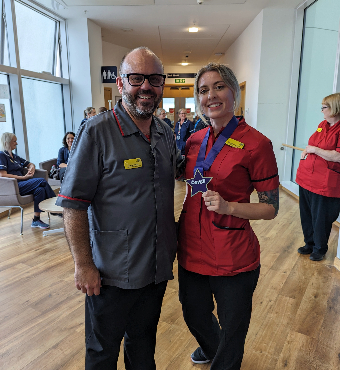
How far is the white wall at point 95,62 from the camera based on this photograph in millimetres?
7302

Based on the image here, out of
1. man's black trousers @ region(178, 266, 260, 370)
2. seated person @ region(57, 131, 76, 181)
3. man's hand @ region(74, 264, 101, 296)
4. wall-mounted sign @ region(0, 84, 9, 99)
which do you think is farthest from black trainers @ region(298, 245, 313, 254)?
wall-mounted sign @ region(0, 84, 9, 99)

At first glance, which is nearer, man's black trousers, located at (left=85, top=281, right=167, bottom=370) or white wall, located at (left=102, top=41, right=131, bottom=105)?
man's black trousers, located at (left=85, top=281, right=167, bottom=370)

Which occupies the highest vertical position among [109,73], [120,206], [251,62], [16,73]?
[251,62]

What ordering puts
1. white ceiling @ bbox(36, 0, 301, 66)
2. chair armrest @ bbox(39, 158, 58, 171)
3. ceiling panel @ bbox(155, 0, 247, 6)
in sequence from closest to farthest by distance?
1. chair armrest @ bbox(39, 158, 58, 171)
2. ceiling panel @ bbox(155, 0, 247, 6)
3. white ceiling @ bbox(36, 0, 301, 66)

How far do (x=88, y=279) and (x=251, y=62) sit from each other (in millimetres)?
7350

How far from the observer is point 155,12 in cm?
667

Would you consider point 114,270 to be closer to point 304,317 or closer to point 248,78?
point 304,317

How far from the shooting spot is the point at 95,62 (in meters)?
7.54

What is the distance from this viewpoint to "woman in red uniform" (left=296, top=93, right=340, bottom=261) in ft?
10.3

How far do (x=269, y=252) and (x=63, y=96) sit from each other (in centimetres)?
633

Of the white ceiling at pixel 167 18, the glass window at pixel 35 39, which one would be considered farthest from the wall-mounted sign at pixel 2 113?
the white ceiling at pixel 167 18

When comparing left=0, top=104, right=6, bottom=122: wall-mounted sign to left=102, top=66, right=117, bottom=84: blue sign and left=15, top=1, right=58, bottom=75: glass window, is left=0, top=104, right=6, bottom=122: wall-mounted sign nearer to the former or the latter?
left=15, top=1, right=58, bottom=75: glass window

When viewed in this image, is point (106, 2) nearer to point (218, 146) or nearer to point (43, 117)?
point (43, 117)

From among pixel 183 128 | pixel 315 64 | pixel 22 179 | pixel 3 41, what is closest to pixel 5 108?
pixel 3 41
